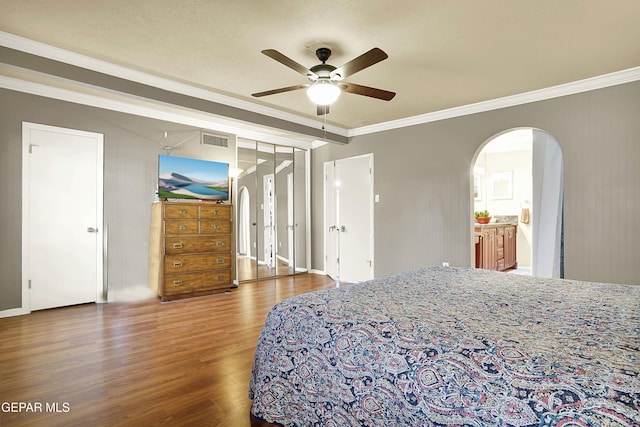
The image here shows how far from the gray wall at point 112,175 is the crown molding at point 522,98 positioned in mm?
3151

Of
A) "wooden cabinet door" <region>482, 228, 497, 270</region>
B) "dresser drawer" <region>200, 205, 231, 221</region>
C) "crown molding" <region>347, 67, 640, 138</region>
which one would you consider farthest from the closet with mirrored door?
"wooden cabinet door" <region>482, 228, 497, 270</region>

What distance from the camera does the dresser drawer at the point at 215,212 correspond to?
472 centimetres

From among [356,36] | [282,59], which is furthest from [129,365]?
[356,36]

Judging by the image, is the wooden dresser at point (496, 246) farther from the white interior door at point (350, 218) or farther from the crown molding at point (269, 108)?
the crown molding at point (269, 108)

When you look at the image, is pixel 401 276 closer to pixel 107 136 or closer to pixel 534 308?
pixel 534 308

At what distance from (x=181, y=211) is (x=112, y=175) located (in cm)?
98

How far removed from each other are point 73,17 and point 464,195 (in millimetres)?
4536

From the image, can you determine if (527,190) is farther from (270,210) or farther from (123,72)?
(123,72)

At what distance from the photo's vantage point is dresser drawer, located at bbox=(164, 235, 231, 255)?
14.3 feet

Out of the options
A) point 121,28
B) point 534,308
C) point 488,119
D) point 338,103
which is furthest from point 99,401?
point 488,119

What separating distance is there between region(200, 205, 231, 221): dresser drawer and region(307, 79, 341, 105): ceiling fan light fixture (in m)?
2.61

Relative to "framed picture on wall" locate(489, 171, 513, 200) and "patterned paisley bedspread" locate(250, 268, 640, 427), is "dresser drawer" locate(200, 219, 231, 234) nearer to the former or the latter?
"patterned paisley bedspread" locate(250, 268, 640, 427)

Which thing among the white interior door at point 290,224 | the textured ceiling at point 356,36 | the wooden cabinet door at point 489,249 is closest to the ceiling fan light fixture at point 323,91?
the textured ceiling at point 356,36

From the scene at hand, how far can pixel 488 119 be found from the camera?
439cm
